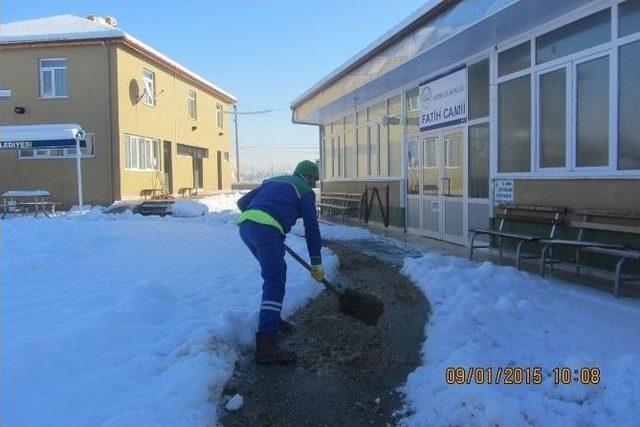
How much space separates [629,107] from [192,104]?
992 inches

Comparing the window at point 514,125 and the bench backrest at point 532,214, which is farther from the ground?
the window at point 514,125

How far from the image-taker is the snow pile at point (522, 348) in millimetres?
3389

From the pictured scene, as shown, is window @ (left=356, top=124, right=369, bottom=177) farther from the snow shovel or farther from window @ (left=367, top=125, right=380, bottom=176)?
the snow shovel

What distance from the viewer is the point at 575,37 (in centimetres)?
766

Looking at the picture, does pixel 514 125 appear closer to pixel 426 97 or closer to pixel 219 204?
pixel 426 97

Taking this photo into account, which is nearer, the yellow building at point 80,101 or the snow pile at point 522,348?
the snow pile at point 522,348

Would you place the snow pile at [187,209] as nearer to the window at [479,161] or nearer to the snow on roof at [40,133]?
the snow on roof at [40,133]

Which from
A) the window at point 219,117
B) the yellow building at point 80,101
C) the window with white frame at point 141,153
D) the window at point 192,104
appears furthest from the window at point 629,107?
the window at point 219,117

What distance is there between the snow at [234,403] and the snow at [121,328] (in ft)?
0.27

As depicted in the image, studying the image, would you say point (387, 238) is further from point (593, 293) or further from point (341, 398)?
point (341, 398)

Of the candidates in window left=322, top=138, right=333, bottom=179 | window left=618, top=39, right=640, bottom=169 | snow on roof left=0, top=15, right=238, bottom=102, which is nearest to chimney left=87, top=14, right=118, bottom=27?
snow on roof left=0, top=15, right=238, bottom=102

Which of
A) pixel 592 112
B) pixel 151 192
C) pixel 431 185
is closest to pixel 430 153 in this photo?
pixel 431 185

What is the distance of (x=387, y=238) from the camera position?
1192 cm

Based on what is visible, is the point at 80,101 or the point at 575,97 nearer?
the point at 575,97
